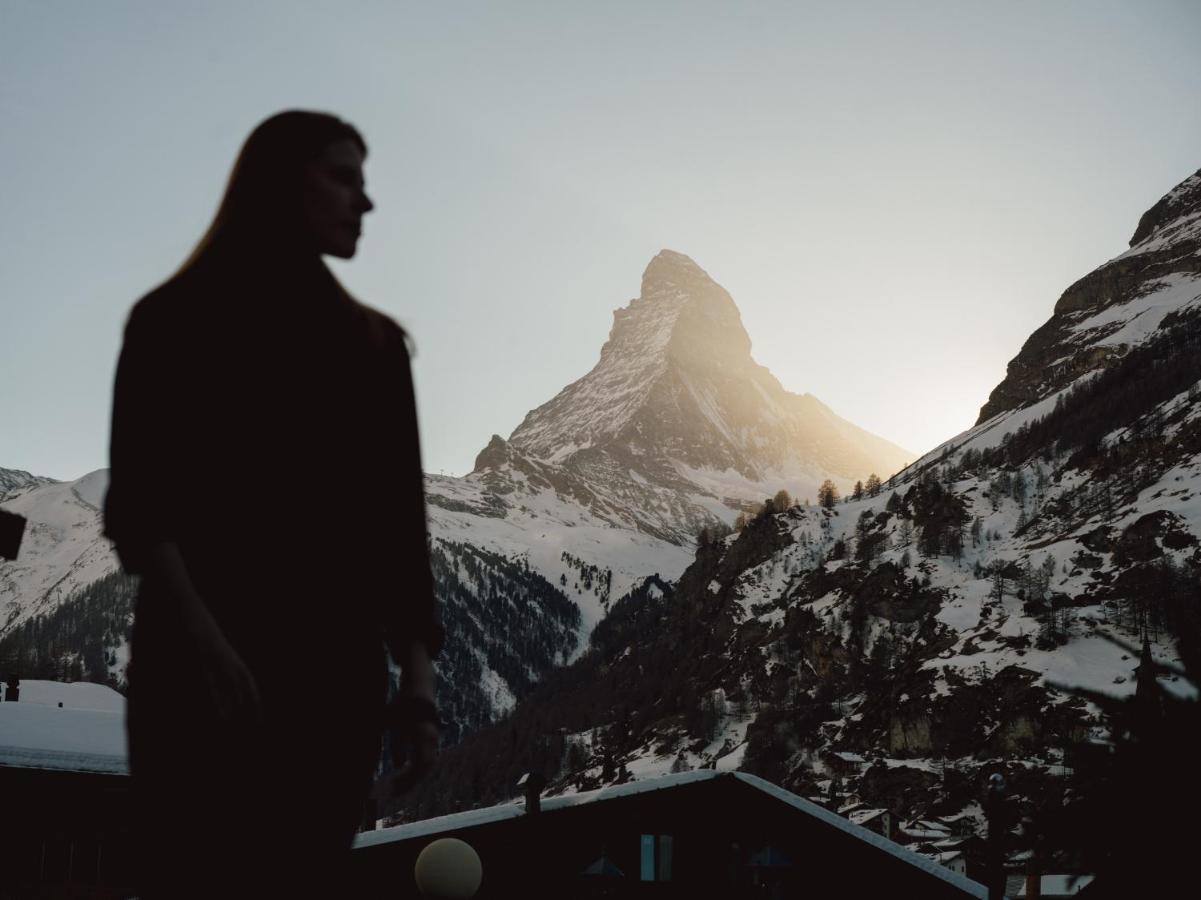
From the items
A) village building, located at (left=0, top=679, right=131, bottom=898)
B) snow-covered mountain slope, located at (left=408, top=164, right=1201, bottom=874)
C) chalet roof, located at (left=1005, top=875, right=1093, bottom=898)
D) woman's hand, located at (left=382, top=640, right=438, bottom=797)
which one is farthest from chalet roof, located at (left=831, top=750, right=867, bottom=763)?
woman's hand, located at (left=382, top=640, right=438, bottom=797)

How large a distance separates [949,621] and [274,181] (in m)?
157

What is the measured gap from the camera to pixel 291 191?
2.79 m

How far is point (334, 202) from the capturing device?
2773mm

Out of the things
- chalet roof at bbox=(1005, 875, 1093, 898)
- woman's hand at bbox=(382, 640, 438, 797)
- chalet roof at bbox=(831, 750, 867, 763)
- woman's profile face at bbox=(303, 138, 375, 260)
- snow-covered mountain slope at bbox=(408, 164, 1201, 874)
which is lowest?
chalet roof at bbox=(1005, 875, 1093, 898)

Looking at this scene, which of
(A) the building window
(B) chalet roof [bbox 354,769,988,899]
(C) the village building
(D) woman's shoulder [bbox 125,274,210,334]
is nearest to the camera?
(D) woman's shoulder [bbox 125,274,210,334]

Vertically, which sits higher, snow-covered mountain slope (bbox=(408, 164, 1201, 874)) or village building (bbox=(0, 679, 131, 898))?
snow-covered mountain slope (bbox=(408, 164, 1201, 874))

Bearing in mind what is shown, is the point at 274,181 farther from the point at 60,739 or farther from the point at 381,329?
the point at 60,739

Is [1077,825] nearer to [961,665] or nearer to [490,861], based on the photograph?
[490,861]

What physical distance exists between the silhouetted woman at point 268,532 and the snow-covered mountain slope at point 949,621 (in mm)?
99844

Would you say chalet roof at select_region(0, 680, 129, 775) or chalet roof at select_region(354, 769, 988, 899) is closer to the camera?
chalet roof at select_region(0, 680, 129, 775)

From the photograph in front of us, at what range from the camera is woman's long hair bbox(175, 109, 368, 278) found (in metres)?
2.76

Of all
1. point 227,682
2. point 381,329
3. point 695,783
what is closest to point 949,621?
point 695,783

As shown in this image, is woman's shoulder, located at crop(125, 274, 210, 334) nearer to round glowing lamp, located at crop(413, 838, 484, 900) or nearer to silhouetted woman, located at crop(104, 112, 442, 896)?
silhouetted woman, located at crop(104, 112, 442, 896)

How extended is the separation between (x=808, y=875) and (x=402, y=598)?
35.3 m
